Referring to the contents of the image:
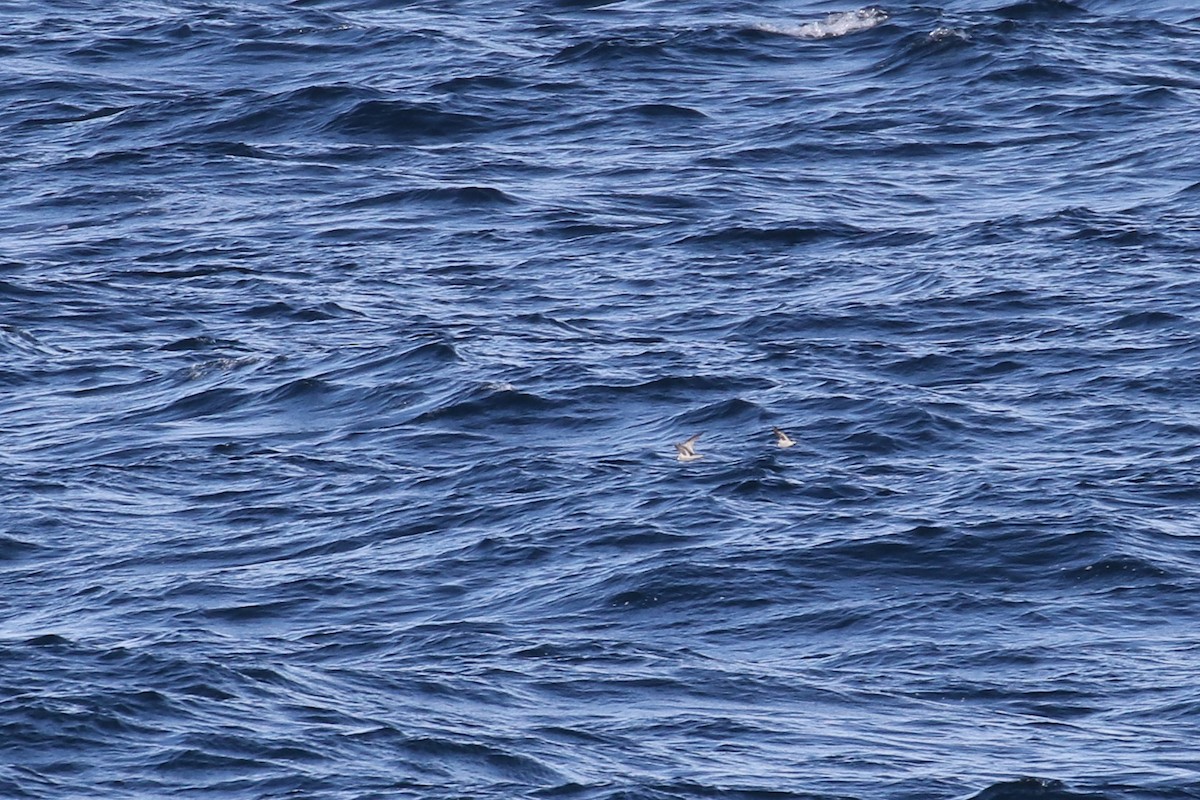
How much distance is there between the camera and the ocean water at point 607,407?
24.4 m

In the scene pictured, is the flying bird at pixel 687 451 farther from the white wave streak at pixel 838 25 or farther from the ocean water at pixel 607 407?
the white wave streak at pixel 838 25

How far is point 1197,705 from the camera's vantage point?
24.6 meters

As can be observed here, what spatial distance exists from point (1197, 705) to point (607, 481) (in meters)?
8.87

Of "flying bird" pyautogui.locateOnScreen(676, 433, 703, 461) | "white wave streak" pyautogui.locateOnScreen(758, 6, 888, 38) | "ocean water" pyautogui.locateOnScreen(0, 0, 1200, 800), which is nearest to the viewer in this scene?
"ocean water" pyautogui.locateOnScreen(0, 0, 1200, 800)

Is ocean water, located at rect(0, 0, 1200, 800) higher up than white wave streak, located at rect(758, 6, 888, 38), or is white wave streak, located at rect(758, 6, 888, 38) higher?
white wave streak, located at rect(758, 6, 888, 38)

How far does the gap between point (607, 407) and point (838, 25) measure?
67.0 feet

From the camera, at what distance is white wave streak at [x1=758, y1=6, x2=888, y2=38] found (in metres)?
51.5

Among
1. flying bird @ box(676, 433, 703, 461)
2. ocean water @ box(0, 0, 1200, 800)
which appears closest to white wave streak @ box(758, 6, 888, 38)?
ocean water @ box(0, 0, 1200, 800)

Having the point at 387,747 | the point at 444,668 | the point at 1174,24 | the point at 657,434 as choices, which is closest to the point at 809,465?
the point at 657,434

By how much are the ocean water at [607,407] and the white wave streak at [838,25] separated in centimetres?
13

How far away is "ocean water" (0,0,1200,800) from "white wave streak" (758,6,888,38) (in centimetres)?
13

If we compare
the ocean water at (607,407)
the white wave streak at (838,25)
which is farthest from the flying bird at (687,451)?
the white wave streak at (838,25)

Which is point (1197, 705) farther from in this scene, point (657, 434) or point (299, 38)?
point (299, 38)

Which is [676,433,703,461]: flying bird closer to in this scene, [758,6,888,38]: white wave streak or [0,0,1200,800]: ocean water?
[0,0,1200,800]: ocean water
